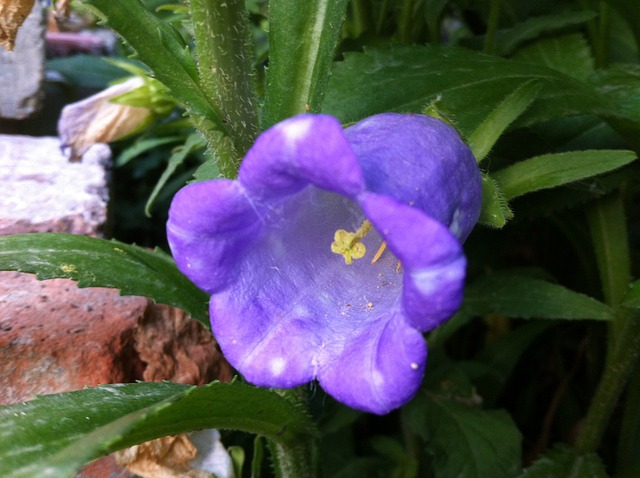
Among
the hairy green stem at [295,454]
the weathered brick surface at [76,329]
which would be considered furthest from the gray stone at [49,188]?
the hairy green stem at [295,454]

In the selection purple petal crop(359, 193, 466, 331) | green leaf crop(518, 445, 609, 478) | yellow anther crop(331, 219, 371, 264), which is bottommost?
green leaf crop(518, 445, 609, 478)

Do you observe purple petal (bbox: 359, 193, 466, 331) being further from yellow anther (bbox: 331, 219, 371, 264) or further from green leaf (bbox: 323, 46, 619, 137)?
green leaf (bbox: 323, 46, 619, 137)

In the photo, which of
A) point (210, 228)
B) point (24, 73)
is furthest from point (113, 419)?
point (24, 73)

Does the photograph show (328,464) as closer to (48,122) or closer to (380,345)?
(380,345)

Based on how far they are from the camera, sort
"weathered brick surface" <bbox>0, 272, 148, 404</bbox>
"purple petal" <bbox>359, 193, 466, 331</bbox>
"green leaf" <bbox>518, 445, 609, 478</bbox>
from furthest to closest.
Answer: "green leaf" <bbox>518, 445, 609, 478</bbox>
"weathered brick surface" <bbox>0, 272, 148, 404</bbox>
"purple petal" <bbox>359, 193, 466, 331</bbox>

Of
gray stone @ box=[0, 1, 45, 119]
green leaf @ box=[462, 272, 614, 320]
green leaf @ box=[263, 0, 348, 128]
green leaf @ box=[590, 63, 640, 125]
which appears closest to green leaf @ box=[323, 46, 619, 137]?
green leaf @ box=[590, 63, 640, 125]

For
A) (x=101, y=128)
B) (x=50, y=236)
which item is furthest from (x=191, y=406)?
(x=101, y=128)

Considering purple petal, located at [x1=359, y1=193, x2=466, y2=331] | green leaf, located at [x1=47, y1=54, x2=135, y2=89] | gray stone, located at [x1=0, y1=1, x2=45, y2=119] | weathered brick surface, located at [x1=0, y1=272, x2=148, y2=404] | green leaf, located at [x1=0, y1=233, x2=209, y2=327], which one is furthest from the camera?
green leaf, located at [x1=47, y1=54, x2=135, y2=89]
